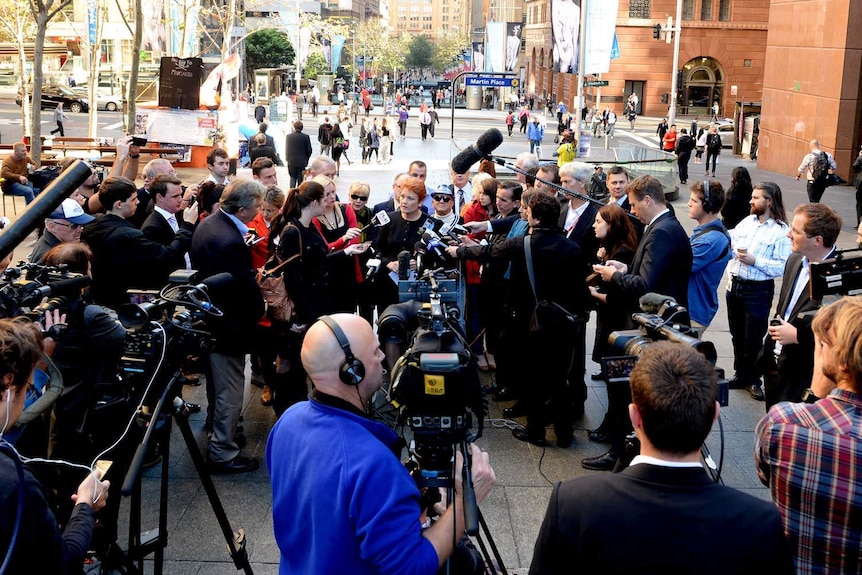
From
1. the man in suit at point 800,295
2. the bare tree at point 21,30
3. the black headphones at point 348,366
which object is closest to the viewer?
the black headphones at point 348,366

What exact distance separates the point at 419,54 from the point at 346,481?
14773 centimetres

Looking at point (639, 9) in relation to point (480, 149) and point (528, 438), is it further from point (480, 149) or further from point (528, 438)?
point (528, 438)

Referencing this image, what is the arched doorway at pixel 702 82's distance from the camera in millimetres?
55969

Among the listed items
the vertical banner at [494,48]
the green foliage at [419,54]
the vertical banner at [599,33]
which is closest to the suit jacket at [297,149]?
the vertical banner at [599,33]

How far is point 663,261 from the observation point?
599 centimetres

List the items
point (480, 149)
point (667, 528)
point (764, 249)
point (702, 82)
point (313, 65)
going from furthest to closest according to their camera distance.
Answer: point (313, 65) < point (702, 82) < point (764, 249) < point (480, 149) < point (667, 528)

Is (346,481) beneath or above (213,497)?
above

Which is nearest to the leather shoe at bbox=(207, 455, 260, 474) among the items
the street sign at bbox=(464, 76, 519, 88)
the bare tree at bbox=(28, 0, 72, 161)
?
the bare tree at bbox=(28, 0, 72, 161)

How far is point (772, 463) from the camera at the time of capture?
3.06 metres

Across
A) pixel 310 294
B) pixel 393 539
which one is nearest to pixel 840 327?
pixel 393 539

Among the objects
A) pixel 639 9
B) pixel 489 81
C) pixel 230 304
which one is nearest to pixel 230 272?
pixel 230 304

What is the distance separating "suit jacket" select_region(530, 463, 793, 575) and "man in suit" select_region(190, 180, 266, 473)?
4.01 metres

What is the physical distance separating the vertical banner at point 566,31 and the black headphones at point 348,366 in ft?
85.5

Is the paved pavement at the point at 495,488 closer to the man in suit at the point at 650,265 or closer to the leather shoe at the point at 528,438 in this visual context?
the leather shoe at the point at 528,438
